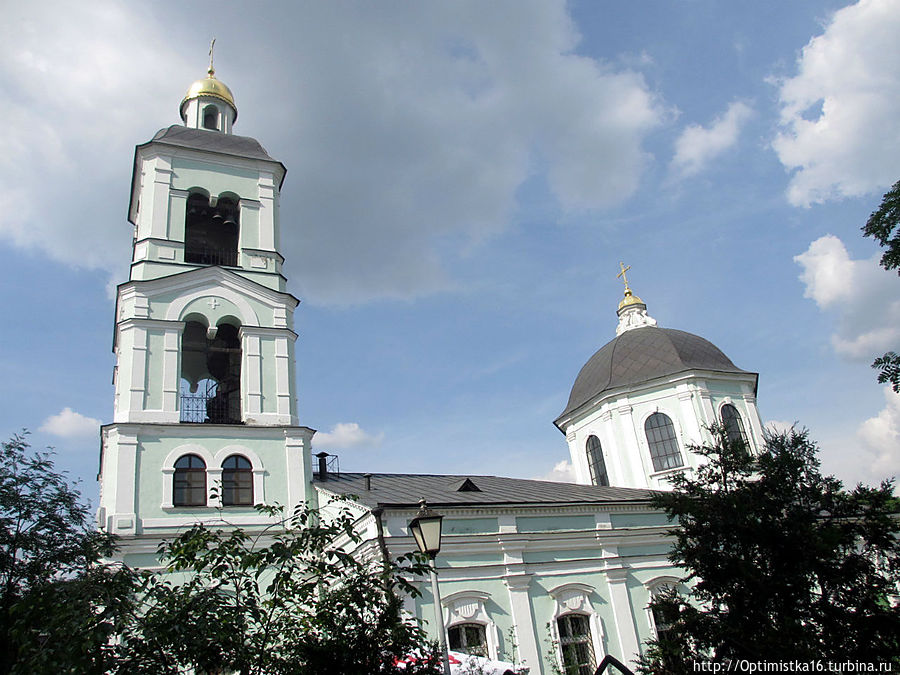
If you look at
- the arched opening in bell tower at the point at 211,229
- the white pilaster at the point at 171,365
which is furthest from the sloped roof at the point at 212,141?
the white pilaster at the point at 171,365

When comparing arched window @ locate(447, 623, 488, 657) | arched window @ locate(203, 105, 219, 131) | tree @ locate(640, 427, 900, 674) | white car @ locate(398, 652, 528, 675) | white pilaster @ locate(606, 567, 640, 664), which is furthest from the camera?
arched window @ locate(203, 105, 219, 131)

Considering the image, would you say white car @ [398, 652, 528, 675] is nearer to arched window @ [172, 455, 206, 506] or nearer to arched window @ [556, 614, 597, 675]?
arched window @ [556, 614, 597, 675]

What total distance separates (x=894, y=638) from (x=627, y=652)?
312 inches

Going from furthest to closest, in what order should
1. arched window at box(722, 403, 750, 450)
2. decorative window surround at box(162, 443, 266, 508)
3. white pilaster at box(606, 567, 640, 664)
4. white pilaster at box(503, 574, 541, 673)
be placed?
arched window at box(722, 403, 750, 450), decorative window surround at box(162, 443, 266, 508), white pilaster at box(606, 567, 640, 664), white pilaster at box(503, 574, 541, 673)

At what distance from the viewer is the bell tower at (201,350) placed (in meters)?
16.0

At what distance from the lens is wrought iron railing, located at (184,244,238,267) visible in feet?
65.9

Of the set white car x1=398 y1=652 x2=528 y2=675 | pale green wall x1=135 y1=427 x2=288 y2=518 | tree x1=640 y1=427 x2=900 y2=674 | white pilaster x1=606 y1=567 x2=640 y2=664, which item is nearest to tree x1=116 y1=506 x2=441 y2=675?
white car x1=398 y1=652 x2=528 y2=675

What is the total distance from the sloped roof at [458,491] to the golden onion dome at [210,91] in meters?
13.8

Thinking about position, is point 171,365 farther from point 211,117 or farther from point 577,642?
point 577,642

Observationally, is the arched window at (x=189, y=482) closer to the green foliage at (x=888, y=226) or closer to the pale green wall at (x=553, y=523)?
the pale green wall at (x=553, y=523)

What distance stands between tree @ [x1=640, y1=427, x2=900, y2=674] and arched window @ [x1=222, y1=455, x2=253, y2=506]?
1041cm

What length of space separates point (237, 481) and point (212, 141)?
1096 centimetres

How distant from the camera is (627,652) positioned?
15.9 m

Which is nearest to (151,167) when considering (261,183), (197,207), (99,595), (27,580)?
(197,207)
